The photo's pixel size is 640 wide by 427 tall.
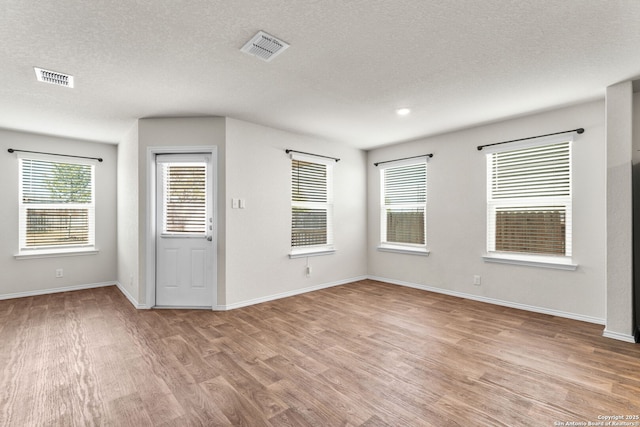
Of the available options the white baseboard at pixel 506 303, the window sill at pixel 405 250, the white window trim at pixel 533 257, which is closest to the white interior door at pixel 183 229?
the window sill at pixel 405 250

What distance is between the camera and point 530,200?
392 centimetres

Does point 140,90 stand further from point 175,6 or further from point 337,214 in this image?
point 337,214

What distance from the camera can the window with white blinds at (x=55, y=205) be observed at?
15.5 ft

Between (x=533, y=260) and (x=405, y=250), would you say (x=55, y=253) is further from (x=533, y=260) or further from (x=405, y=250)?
(x=533, y=260)

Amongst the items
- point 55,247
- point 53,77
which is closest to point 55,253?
point 55,247

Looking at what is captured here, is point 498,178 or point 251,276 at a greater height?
point 498,178

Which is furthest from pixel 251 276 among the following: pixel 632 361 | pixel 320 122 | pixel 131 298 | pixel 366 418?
pixel 632 361

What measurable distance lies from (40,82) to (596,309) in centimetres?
634

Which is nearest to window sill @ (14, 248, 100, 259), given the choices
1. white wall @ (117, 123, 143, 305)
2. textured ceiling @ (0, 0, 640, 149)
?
white wall @ (117, 123, 143, 305)

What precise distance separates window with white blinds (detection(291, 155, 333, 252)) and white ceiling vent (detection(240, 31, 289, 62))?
7.69 ft

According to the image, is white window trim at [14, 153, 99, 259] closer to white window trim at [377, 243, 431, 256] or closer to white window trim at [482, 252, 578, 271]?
white window trim at [377, 243, 431, 256]

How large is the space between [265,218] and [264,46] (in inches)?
100.0

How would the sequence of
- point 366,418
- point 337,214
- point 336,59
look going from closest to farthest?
point 366,418
point 336,59
point 337,214

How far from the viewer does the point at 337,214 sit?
5.47 m
